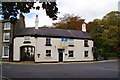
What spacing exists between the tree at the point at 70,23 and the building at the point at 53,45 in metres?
15.5

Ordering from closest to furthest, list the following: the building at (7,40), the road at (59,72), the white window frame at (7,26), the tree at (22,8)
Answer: the tree at (22,8) < the road at (59,72) < the building at (7,40) < the white window frame at (7,26)

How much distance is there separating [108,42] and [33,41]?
20.9m

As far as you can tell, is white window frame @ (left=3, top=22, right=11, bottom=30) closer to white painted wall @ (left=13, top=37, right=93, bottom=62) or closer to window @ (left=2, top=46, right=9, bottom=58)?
white painted wall @ (left=13, top=37, right=93, bottom=62)

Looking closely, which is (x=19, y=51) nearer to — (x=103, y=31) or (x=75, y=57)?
(x=75, y=57)

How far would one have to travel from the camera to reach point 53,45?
30.1 m

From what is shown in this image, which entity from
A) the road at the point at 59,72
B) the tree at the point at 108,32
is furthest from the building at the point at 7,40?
the tree at the point at 108,32

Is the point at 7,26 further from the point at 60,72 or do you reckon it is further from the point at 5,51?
the point at 60,72

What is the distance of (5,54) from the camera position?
30016 millimetres

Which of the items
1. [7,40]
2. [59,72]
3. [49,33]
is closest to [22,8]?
[59,72]

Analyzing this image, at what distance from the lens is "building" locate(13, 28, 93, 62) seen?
28922 millimetres

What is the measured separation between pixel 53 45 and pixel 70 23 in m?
21.6

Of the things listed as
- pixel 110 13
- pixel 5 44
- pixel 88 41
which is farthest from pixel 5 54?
pixel 110 13

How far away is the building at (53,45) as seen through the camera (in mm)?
28922

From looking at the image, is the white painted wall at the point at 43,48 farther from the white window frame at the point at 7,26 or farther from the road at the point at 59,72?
the road at the point at 59,72
